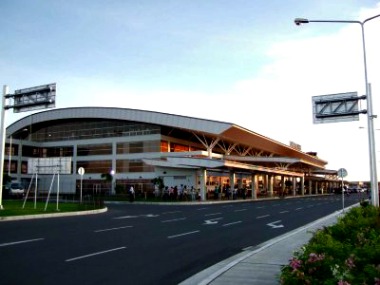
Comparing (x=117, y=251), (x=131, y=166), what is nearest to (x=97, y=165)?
(x=131, y=166)

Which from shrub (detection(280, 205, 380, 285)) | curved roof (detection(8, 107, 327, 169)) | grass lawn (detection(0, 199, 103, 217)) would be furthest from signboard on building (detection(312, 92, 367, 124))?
curved roof (detection(8, 107, 327, 169))

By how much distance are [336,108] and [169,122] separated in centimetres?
3625

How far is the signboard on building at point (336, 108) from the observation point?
2711 centimetres

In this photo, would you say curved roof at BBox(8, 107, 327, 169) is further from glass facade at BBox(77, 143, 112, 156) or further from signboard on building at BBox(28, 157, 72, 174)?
signboard on building at BBox(28, 157, 72, 174)

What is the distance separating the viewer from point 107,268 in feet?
32.8

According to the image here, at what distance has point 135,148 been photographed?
222 ft

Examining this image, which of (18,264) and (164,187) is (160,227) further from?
(164,187)

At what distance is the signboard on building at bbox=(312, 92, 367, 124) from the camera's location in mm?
27109

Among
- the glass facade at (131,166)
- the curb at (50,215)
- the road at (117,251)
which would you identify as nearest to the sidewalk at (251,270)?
the road at (117,251)

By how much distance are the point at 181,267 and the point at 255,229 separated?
32.0 feet

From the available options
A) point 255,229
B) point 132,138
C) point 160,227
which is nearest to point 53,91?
point 160,227

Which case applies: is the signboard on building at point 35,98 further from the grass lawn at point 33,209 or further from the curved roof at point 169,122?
the curved roof at point 169,122

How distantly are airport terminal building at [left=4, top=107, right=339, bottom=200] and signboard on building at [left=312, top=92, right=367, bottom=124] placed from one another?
25.6 metres

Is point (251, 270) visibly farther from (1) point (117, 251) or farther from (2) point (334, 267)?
(1) point (117, 251)
